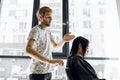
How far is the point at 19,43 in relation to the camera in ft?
9.42

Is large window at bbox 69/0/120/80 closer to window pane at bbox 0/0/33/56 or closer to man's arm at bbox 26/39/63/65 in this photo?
window pane at bbox 0/0/33/56

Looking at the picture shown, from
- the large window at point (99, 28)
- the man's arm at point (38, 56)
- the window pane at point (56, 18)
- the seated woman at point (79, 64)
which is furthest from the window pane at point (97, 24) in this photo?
the man's arm at point (38, 56)

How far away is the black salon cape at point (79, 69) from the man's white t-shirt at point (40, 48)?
0.25 meters

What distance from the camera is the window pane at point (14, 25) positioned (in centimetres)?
285

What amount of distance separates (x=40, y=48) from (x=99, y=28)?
59.6 inches

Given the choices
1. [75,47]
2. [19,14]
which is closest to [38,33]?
[75,47]

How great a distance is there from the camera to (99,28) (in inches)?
118

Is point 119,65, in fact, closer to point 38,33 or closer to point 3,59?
point 38,33

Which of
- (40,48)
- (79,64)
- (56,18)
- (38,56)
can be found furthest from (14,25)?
(79,64)

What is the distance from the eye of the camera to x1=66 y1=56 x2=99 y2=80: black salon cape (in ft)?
5.27

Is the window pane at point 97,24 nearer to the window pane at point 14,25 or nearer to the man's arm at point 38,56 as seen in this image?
the window pane at point 14,25

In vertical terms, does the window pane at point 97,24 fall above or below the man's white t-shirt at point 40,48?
above

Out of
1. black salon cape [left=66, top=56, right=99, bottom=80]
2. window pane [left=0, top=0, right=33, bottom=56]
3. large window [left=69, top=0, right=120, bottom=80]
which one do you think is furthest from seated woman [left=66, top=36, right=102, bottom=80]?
window pane [left=0, top=0, right=33, bottom=56]

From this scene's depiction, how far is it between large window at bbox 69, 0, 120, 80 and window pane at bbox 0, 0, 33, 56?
74 cm
